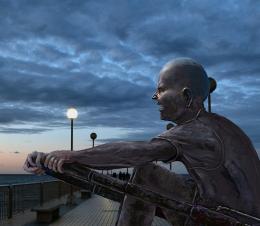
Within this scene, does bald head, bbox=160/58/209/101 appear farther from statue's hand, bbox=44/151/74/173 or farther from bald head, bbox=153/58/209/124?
statue's hand, bbox=44/151/74/173

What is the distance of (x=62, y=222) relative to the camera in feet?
54.9

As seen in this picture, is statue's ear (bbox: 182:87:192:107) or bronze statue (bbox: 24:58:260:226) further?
statue's ear (bbox: 182:87:192:107)

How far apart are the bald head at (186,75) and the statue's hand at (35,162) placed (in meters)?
0.93

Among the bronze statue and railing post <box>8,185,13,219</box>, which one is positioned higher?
the bronze statue

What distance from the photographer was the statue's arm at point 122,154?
3.08 meters

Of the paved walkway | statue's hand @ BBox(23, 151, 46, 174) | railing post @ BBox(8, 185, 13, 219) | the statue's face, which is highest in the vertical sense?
the statue's face

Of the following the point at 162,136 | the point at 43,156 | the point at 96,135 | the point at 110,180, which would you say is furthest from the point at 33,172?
the point at 96,135

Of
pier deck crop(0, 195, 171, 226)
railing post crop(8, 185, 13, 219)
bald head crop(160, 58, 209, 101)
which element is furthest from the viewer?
railing post crop(8, 185, 13, 219)

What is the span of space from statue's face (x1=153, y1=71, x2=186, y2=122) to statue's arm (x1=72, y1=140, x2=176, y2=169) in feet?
1.11

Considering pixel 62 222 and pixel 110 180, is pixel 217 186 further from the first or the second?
pixel 62 222

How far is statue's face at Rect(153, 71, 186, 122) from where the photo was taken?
340 centimetres

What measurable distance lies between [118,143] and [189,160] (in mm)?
442

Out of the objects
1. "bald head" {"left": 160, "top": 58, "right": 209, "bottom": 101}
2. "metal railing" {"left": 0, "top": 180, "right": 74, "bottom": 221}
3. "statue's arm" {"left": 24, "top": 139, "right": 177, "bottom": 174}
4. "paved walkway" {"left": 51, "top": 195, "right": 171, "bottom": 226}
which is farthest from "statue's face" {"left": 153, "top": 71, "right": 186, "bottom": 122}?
"metal railing" {"left": 0, "top": 180, "right": 74, "bottom": 221}

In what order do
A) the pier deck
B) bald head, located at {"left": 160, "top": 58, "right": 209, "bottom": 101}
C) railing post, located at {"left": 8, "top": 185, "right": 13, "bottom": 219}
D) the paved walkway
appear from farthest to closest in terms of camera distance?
railing post, located at {"left": 8, "top": 185, "right": 13, "bottom": 219}, the paved walkway, the pier deck, bald head, located at {"left": 160, "top": 58, "right": 209, "bottom": 101}
